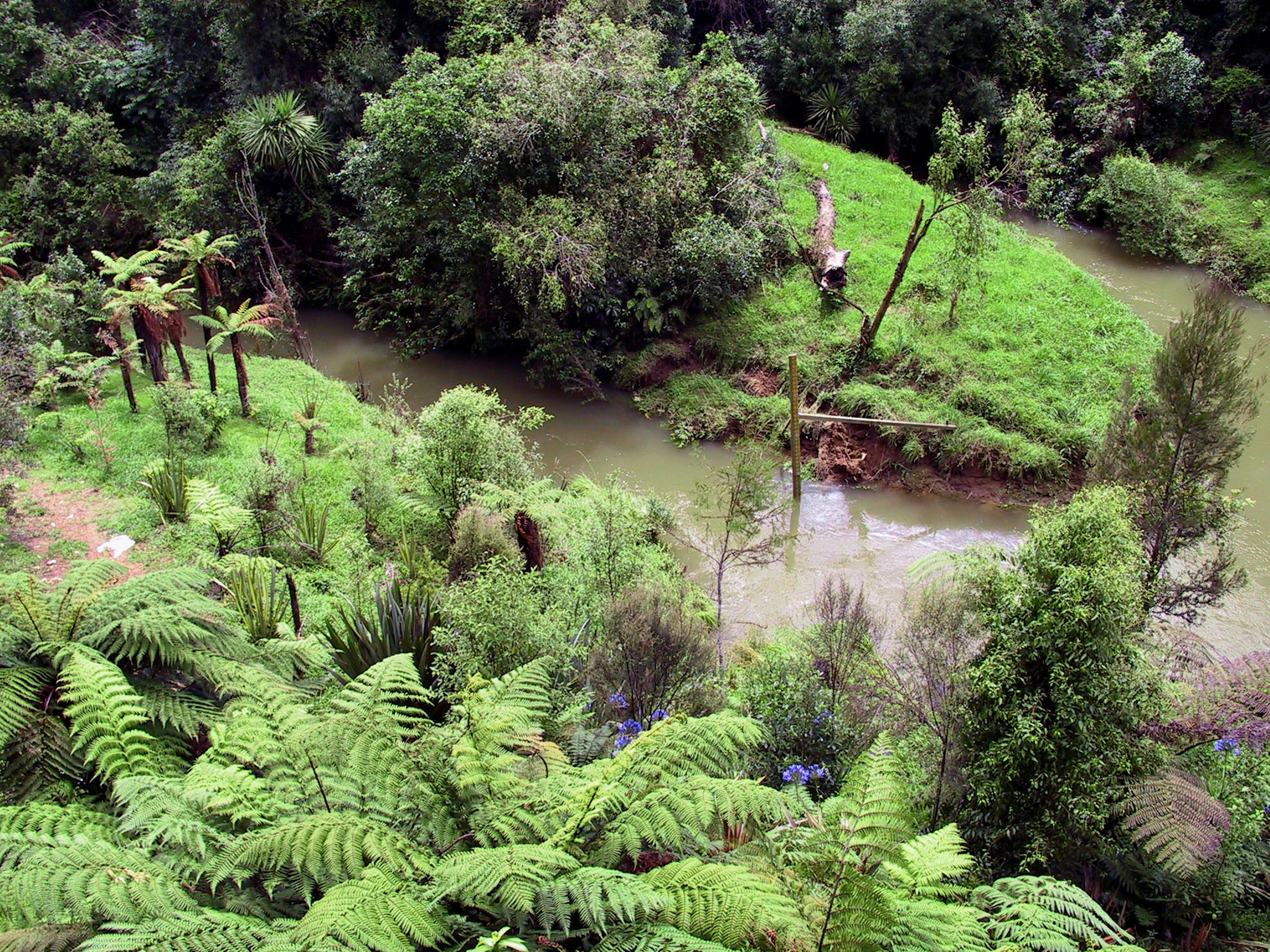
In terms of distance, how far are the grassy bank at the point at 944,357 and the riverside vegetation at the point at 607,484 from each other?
0.08m

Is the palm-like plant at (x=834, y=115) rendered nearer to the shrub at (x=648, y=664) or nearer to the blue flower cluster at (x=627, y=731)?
the shrub at (x=648, y=664)

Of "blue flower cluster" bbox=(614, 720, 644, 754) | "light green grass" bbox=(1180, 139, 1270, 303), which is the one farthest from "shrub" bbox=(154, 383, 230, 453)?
"light green grass" bbox=(1180, 139, 1270, 303)

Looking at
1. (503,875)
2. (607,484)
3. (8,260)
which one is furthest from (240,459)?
(503,875)

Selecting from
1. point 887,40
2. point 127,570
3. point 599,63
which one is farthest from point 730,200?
point 127,570

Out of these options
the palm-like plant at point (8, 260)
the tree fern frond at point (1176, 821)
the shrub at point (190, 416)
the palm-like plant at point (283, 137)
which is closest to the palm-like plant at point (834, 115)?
the palm-like plant at point (283, 137)

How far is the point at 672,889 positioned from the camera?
2.82m

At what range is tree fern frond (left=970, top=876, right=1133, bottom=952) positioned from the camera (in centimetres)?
302

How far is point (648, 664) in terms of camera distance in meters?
6.02

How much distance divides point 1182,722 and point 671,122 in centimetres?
1129

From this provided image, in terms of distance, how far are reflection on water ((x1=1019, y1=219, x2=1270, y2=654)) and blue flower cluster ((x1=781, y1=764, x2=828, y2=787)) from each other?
5.00m

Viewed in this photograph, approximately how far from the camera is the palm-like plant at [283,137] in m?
14.5

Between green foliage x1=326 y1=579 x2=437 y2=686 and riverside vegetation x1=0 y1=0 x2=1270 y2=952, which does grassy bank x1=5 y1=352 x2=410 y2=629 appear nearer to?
riverside vegetation x1=0 y1=0 x2=1270 y2=952

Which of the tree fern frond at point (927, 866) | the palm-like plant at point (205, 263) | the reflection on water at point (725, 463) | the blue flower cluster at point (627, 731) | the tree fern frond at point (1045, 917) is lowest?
the reflection on water at point (725, 463)

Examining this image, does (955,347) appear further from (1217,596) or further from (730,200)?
(1217,596)
